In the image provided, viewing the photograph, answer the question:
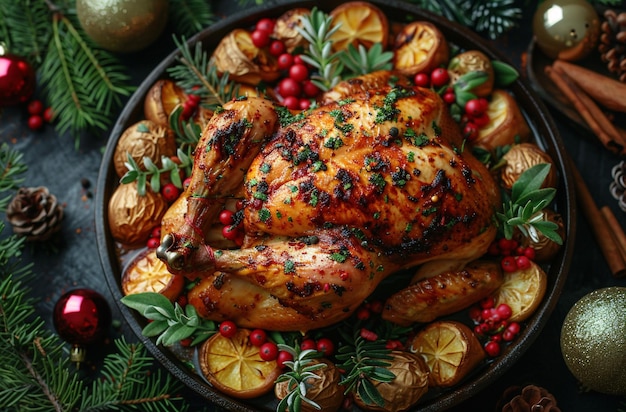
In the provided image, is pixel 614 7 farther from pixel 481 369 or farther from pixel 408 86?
pixel 481 369

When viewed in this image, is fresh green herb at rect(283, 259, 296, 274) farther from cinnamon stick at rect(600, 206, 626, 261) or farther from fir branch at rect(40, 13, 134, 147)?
cinnamon stick at rect(600, 206, 626, 261)

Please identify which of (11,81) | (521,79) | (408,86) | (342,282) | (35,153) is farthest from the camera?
(35,153)

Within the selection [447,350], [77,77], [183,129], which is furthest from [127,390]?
[77,77]

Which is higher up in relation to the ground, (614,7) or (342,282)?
(614,7)

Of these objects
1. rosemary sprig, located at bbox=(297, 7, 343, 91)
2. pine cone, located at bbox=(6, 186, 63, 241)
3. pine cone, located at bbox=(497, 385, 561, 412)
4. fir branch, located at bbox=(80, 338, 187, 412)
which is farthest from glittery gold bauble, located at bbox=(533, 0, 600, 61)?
pine cone, located at bbox=(6, 186, 63, 241)

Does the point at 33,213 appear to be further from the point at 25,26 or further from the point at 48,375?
the point at 25,26

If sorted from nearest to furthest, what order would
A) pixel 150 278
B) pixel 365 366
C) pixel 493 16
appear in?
1. pixel 365 366
2. pixel 150 278
3. pixel 493 16

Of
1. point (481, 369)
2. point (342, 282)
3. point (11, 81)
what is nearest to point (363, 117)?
point (342, 282)
